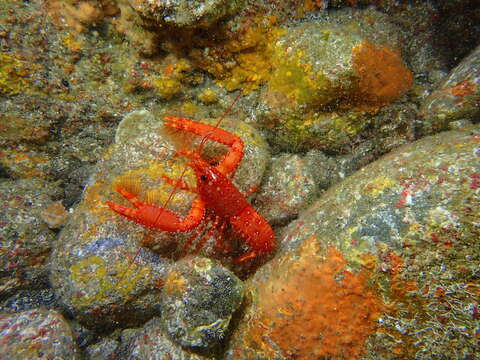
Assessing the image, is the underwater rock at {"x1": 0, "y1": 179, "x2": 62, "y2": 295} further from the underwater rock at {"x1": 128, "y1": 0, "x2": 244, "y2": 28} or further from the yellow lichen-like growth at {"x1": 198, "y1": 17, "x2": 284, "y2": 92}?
the yellow lichen-like growth at {"x1": 198, "y1": 17, "x2": 284, "y2": 92}

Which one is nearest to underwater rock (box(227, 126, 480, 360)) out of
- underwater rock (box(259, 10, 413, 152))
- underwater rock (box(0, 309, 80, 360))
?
underwater rock (box(259, 10, 413, 152))

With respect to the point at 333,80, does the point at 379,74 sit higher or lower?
lower

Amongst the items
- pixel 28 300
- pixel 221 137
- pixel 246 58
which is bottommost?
pixel 28 300

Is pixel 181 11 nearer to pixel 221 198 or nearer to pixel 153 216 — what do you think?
pixel 221 198

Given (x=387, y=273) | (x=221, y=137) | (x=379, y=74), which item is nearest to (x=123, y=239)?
(x=221, y=137)

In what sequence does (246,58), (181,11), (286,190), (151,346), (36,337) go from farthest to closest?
(246,58) < (286,190) < (181,11) < (151,346) < (36,337)

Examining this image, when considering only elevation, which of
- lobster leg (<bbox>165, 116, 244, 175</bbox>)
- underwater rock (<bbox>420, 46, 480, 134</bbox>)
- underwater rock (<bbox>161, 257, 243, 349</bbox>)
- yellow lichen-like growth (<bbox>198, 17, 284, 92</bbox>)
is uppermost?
yellow lichen-like growth (<bbox>198, 17, 284, 92</bbox>)
